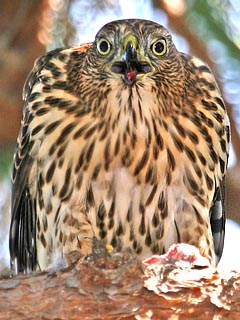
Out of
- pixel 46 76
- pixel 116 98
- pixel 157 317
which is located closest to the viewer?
pixel 157 317

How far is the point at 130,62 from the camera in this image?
540 centimetres

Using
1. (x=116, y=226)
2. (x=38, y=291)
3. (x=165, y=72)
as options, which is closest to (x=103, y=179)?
(x=116, y=226)

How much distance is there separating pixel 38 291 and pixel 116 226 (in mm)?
1251

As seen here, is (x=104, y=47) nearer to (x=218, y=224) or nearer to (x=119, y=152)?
(x=119, y=152)

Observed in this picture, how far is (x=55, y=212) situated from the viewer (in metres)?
5.88

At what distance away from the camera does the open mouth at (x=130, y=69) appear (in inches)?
213

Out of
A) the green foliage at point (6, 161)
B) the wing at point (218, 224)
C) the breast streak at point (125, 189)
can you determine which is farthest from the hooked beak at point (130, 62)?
the green foliage at point (6, 161)

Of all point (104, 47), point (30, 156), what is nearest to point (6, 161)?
point (30, 156)

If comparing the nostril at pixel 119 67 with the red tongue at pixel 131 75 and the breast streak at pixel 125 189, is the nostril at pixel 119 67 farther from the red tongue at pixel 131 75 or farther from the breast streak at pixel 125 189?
the breast streak at pixel 125 189

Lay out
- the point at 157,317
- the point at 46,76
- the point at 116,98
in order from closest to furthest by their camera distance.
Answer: the point at 157,317 < the point at 116,98 < the point at 46,76

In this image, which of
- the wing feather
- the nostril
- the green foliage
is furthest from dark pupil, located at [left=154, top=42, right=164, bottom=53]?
the green foliage

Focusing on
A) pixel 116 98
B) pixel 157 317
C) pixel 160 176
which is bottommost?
pixel 157 317

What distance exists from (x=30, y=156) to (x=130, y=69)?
100 centimetres

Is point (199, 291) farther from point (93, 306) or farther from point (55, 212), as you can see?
point (55, 212)
